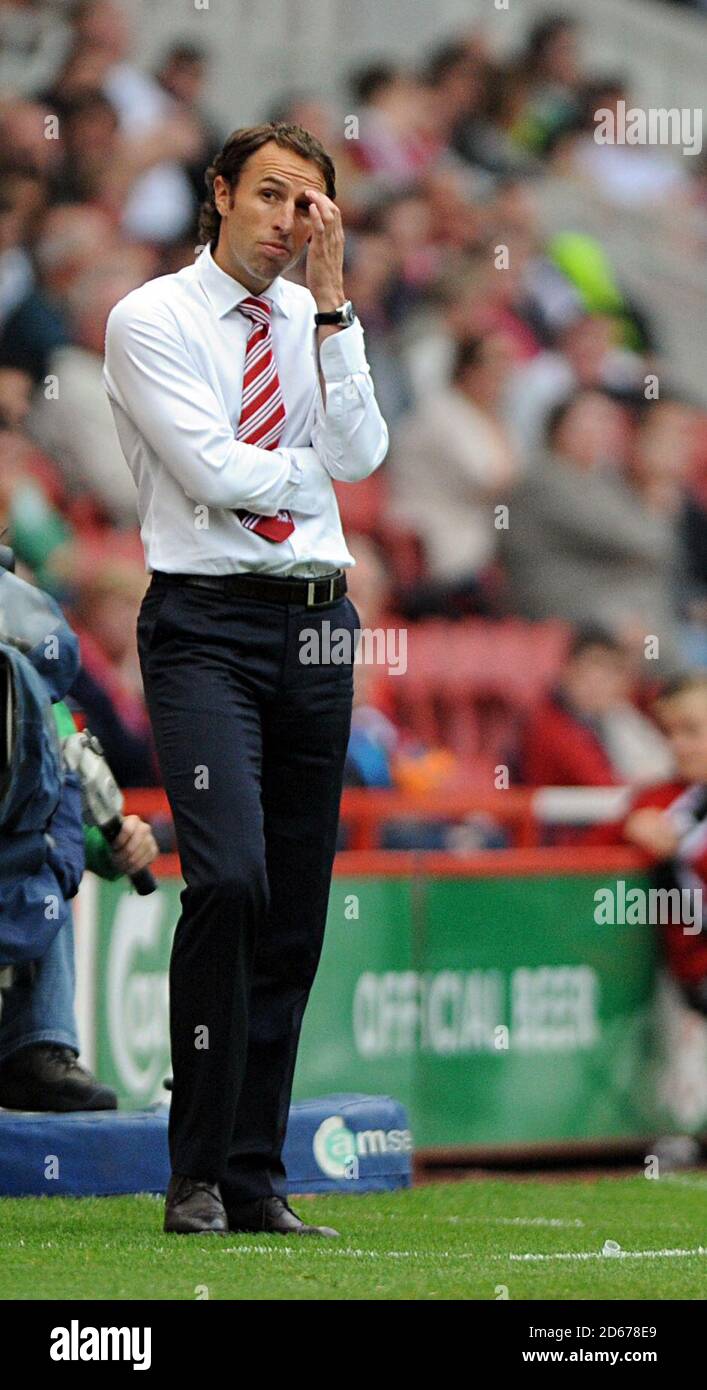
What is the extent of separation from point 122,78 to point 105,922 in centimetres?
582

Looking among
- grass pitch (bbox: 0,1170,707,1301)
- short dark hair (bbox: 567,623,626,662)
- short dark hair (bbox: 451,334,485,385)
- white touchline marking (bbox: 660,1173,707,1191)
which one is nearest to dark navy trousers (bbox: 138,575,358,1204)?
grass pitch (bbox: 0,1170,707,1301)

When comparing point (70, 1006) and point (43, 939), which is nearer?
point (43, 939)

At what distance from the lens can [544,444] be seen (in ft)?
41.6

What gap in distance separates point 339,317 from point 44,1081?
2006 mm

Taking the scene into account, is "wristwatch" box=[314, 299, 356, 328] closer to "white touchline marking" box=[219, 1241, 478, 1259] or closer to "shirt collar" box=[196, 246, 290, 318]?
"shirt collar" box=[196, 246, 290, 318]

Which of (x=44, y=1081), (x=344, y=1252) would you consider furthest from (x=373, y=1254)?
(x=44, y=1081)

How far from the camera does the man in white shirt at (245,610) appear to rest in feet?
15.1

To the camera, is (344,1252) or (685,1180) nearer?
(344,1252)

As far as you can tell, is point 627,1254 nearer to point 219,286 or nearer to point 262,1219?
point 262,1219

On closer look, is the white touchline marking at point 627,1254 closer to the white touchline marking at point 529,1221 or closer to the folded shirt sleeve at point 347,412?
the white touchline marking at point 529,1221

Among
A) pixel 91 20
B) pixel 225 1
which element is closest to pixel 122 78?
pixel 91 20

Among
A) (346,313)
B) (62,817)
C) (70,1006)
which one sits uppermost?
(346,313)

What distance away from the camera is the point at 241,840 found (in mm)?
4590
